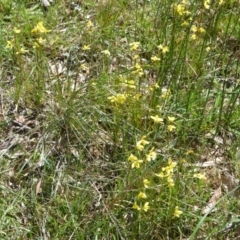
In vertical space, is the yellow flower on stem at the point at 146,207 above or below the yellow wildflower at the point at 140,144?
below

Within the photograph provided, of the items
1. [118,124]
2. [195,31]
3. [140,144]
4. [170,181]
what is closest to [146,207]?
[170,181]

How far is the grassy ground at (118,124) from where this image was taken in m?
2.48

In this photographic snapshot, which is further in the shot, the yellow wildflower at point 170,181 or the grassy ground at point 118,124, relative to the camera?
the grassy ground at point 118,124

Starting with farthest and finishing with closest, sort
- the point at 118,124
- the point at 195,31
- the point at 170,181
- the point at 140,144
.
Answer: the point at 195,31, the point at 118,124, the point at 140,144, the point at 170,181

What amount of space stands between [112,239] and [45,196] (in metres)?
0.38

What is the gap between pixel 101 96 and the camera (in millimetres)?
2889

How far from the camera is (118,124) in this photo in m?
2.77

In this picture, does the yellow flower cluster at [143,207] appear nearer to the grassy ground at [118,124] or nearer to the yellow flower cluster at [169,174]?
the grassy ground at [118,124]

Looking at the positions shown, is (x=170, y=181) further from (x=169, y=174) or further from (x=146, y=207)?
(x=146, y=207)

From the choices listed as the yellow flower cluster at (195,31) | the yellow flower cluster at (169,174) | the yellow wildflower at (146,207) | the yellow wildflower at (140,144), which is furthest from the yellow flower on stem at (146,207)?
the yellow flower cluster at (195,31)

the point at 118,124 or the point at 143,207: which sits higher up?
the point at 118,124

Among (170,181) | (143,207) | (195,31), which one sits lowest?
(143,207)

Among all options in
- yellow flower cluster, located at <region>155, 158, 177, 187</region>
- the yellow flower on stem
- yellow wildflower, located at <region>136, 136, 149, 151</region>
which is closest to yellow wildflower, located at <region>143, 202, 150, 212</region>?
the yellow flower on stem

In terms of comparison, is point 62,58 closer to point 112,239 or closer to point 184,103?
point 184,103
